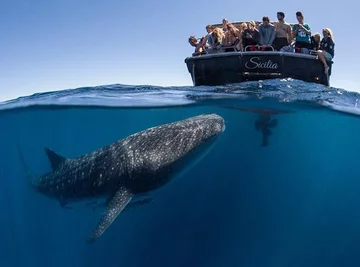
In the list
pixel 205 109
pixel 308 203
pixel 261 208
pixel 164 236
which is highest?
pixel 205 109

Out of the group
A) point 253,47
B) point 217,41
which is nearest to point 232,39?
point 217,41

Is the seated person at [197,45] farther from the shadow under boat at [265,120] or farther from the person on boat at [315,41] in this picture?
the person on boat at [315,41]

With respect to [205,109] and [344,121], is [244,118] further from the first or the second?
[344,121]

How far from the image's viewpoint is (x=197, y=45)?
14461 millimetres

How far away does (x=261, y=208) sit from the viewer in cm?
1540

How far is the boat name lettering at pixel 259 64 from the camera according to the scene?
12.8m

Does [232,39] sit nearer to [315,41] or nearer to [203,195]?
[315,41]

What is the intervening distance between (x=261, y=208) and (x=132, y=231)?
6.81 metres

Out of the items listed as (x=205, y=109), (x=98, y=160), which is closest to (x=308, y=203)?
(x=205, y=109)

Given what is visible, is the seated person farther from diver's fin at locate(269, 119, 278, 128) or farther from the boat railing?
diver's fin at locate(269, 119, 278, 128)

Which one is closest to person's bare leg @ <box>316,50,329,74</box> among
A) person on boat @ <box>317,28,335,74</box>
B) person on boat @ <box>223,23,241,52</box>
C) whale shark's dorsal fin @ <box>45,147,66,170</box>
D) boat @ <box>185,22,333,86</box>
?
person on boat @ <box>317,28,335,74</box>

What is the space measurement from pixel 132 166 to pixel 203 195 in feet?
24.8

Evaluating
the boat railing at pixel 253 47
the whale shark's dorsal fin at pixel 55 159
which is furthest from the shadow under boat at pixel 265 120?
the whale shark's dorsal fin at pixel 55 159

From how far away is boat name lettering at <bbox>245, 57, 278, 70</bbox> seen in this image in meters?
12.8
